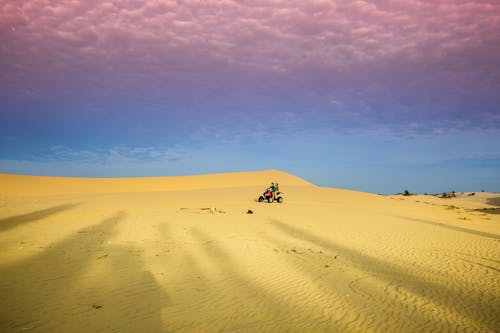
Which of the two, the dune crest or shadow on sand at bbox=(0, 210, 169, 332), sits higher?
the dune crest

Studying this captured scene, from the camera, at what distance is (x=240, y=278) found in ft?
29.5

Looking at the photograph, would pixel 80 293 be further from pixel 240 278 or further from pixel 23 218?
pixel 23 218

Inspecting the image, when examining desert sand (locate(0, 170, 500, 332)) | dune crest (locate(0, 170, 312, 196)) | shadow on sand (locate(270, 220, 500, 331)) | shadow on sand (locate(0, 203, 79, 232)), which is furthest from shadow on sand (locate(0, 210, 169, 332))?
dune crest (locate(0, 170, 312, 196))

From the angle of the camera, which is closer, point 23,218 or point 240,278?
point 240,278

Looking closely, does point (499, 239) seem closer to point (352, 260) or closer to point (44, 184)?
point (352, 260)

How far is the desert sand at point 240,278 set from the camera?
634 centimetres

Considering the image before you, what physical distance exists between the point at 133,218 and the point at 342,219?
13.0 m

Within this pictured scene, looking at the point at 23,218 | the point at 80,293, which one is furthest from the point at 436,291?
the point at 23,218

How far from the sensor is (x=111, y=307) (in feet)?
22.4

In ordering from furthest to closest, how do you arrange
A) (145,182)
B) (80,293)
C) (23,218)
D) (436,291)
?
(145,182) < (23,218) < (436,291) < (80,293)

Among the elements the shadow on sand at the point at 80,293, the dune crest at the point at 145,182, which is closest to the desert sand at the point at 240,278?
the shadow on sand at the point at 80,293

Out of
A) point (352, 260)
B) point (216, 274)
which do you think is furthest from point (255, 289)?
point (352, 260)

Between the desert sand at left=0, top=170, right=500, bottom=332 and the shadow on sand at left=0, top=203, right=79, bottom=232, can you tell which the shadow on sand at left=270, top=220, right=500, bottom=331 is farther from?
the shadow on sand at left=0, top=203, right=79, bottom=232

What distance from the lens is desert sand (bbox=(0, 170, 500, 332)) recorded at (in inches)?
250
